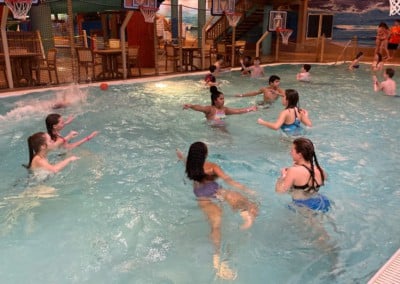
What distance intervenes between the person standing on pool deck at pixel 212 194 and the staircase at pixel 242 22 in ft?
54.0

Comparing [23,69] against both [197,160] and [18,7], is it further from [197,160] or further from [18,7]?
[197,160]

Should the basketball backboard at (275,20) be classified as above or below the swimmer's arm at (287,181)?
→ above

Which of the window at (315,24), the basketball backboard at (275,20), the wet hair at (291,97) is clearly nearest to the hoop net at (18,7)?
the wet hair at (291,97)

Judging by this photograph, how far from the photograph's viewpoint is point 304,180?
3.60 m

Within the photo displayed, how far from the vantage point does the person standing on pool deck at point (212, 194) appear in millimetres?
3764

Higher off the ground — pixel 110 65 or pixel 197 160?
pixel 110 65

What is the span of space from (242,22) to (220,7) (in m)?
6.99

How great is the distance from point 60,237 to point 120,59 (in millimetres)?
9829

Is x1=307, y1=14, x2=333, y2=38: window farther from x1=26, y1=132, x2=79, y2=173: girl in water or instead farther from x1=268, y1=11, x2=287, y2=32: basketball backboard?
x1=26, y1=132, x2=79, y2=173: girl in water

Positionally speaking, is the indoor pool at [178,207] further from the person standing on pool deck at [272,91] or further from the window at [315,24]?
the window at [315,24]

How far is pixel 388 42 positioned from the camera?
628 inches

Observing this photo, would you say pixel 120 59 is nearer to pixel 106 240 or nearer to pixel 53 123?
pixel 53 123

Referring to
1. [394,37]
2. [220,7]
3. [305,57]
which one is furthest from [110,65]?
[394,37]

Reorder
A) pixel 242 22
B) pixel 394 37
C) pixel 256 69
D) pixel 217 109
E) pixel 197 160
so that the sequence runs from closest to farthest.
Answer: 1. pixel 197 160
2. pixel 217 109
3. pixel 256 69
4. pixel 394 37
5. pixel 242 22
